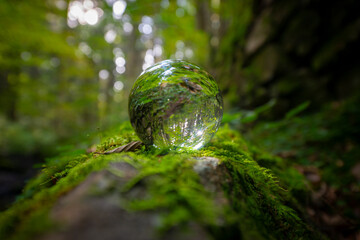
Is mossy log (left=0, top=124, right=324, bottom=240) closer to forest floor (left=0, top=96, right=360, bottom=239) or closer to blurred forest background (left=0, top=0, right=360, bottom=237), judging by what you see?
forest floor (left=0, top=96, right=360, bottom=239)

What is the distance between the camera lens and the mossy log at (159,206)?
52 centimetres

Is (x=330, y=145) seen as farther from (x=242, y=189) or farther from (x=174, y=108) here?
(x=174, y=108)

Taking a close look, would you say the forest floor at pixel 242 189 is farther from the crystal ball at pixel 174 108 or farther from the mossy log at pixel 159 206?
the crystal ball at pixel 174 108

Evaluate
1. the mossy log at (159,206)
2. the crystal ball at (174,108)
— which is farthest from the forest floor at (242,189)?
the crystal ball at (174,108)

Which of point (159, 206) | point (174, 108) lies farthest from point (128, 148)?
point (159, 206)

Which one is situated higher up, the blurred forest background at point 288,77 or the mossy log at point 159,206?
the blurred forest background at point 288,77

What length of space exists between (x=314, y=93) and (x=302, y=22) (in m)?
1.82

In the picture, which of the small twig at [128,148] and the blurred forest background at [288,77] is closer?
the small twig at [128,148]

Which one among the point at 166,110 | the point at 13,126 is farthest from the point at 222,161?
the point at 13,126

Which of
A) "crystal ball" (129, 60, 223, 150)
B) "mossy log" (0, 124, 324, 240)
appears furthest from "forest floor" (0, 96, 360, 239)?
"crystal ball" (129, 60, 223, 150)

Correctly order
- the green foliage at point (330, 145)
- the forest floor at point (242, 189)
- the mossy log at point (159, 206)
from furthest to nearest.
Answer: the green foliage at point (330, 145)
the forest floor at point (242, 189)
the mossy log at point (159, 206)

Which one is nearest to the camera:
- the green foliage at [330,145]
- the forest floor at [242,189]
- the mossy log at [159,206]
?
the mossy log at [159,206]

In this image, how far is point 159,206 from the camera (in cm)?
62

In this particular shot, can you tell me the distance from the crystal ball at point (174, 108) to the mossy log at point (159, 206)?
0.65ft
